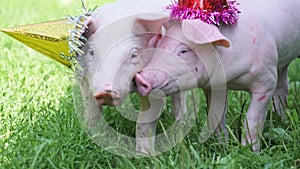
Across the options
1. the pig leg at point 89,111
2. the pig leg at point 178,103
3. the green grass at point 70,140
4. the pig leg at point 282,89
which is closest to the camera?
the green grass at point 70,140

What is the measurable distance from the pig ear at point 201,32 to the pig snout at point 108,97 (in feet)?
1.28

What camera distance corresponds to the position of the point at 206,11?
9.00 ft

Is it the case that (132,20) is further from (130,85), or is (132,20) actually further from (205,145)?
(205,145)

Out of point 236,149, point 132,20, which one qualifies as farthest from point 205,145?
point 132,20

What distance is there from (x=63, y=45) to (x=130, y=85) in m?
0.38

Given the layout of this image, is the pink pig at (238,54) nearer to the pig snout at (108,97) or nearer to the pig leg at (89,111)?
the pig snout at (108,97)

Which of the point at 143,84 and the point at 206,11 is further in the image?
the point at 206,11

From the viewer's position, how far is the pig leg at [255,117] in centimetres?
291

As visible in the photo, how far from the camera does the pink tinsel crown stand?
2.73 metres

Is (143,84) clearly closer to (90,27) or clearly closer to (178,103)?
(90,27)

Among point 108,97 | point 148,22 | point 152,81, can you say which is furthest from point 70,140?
point 148,22

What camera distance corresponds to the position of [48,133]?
2828 mm

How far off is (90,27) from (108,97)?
1.24ft

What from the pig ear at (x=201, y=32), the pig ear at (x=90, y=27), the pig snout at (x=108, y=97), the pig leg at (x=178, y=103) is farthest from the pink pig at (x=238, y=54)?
the pig leg at (x=178, y=103)
